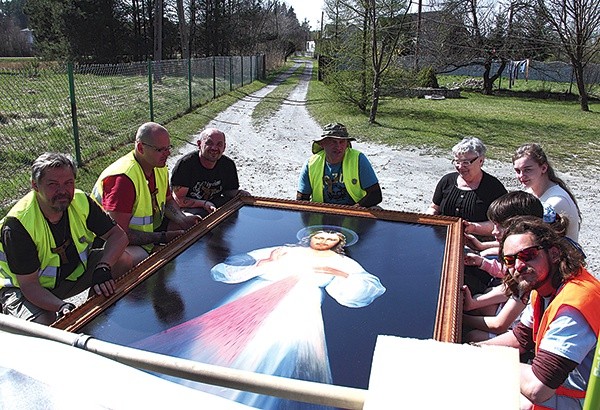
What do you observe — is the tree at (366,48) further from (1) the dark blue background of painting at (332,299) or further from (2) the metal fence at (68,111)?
(1) the dark blue background of painting at (332,299)

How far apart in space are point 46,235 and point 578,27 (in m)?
25.3

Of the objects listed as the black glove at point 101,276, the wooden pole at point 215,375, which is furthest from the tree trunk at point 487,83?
the wooden pole at point 215,375

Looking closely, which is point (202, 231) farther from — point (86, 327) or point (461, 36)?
point (461, 36)

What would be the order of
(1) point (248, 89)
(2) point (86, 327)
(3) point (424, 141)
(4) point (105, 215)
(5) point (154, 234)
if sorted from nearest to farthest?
(2) point (86, 327) → (4) point (105, 215) → (5) point (154, 234) → (3) point (424, 141) → (1) point (248, 89)

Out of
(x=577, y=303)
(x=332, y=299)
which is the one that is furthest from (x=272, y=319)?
(x=577, y=303)

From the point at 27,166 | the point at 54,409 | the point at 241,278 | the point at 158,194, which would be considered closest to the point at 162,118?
the point at 27,166

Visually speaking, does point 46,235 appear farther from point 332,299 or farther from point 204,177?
point 204,177

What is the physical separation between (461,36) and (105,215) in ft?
111

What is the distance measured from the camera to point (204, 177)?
4984 millimetres

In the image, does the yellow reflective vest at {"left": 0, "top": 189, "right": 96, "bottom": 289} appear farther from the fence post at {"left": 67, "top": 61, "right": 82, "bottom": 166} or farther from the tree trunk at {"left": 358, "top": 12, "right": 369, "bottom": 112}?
the tree trunk at {"left": 358, "top": 12, "right": 369, "bottom": 112}

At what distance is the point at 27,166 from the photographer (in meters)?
8.48

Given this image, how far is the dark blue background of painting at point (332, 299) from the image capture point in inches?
92.3

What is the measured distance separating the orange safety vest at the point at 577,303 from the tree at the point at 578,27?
24367 mm

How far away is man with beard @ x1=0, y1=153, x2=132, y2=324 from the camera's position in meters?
3.03
